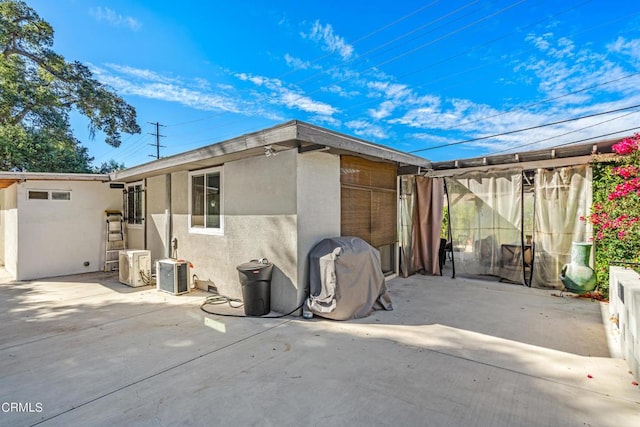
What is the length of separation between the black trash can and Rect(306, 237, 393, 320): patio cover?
0.68 m

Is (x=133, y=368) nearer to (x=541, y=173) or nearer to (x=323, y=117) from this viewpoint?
(x=541, y=173)

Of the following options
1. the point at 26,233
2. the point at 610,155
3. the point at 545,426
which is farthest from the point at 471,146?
the point at 26,233

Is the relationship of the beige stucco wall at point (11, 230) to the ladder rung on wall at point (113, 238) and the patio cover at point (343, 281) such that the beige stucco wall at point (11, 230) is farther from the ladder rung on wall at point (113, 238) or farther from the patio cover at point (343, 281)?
the patio cover at point (343, 281)

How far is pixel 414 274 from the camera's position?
7434mm

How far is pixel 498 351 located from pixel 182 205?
6.26 metres

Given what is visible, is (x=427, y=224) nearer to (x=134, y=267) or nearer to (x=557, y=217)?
(x=557, y=217)

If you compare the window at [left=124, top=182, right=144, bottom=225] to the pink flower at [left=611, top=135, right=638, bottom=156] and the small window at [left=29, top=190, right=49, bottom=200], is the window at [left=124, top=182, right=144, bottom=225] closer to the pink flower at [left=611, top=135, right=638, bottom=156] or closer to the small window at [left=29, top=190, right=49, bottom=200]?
the small window at [left=29, top=190, right=49, bottom=200]

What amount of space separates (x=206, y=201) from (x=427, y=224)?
5182 millimetres

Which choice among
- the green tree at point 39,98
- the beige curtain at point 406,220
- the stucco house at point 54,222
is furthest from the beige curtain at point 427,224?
the green tree at point 39,98

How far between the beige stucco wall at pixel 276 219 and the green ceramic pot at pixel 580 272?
430 centimetres

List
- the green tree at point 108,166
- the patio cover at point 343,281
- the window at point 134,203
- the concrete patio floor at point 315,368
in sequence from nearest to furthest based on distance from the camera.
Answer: the concrete patio floor at point 315,368, the patio cover at point 343,281, the window at point 134,203, the green tree at point 108,166

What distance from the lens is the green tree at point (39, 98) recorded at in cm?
1214

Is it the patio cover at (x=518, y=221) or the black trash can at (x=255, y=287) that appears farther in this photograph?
the patio cover at (x=518, y=221)

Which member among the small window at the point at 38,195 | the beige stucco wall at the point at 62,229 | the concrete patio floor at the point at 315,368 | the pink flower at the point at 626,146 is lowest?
the concrete patio floor at the point at 315,368
